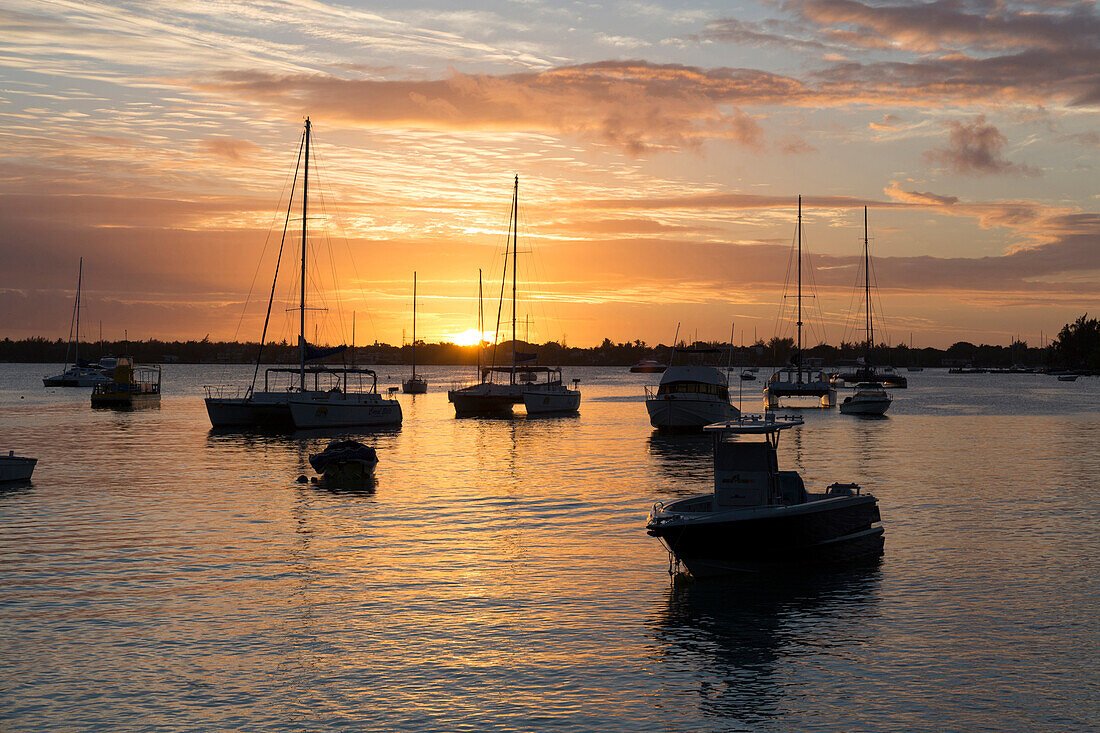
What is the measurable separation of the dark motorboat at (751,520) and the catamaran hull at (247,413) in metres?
55.8

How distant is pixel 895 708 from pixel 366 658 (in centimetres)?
978

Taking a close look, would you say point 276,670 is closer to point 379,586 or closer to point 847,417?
point 379,586

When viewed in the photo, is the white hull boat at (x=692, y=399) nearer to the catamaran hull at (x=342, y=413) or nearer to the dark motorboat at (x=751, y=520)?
the catamaran hull at (x=342, y=413)

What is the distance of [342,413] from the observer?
7875 cm

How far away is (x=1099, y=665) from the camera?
712 inches

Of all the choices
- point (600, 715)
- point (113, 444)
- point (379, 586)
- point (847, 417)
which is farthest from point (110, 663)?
point (847, 417)

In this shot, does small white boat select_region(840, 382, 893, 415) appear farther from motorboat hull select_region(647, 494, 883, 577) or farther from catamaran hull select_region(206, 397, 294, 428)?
motorboat hull select_region(647, 494, 883, 577)

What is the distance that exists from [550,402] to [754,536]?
80.0 meters

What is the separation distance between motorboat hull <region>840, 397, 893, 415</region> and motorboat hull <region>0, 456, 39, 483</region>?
285ft

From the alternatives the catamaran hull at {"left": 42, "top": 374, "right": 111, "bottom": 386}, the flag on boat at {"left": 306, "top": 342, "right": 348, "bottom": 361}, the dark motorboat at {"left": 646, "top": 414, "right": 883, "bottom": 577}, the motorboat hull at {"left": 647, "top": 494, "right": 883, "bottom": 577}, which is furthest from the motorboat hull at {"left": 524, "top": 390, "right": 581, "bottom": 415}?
the catamaran hull at {"left": 42, "top": 374, "right": 111, "bottom": 386}

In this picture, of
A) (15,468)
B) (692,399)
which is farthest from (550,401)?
(15,468)

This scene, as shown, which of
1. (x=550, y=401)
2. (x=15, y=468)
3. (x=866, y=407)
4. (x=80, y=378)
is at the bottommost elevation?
(x=15, y=468)

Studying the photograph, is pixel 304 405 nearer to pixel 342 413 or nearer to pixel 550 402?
pixel 342 413

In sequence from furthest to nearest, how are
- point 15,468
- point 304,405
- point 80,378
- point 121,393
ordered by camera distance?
point 80,378
point 121,393
point 304,405
point 15,468
